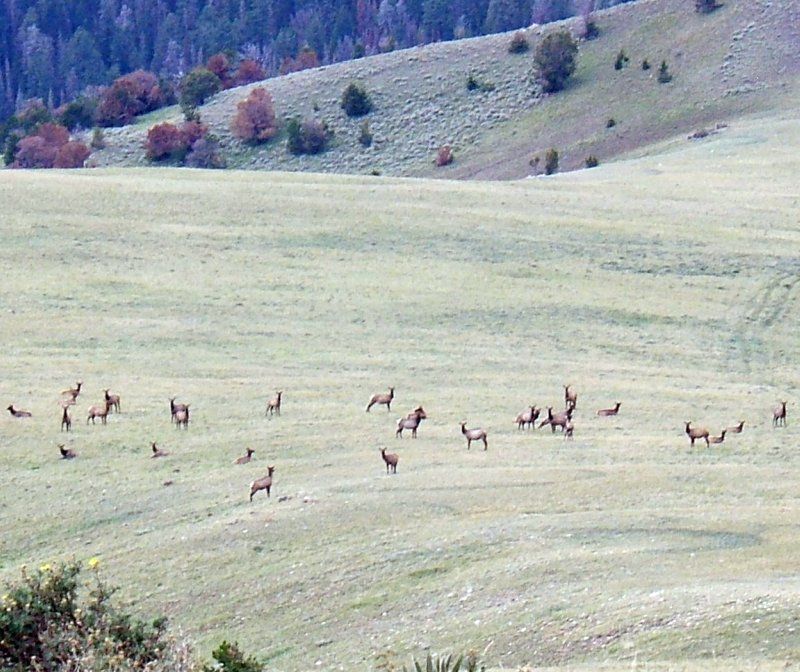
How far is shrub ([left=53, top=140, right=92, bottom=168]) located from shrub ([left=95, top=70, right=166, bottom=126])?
747 inches

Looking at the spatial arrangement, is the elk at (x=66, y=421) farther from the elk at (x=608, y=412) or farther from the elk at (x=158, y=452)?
the elk at (x=608, y=412)

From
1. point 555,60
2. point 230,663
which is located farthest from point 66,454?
point 555,60

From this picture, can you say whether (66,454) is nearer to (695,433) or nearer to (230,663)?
(695,433)

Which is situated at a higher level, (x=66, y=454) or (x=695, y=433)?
(x=66, y=454)

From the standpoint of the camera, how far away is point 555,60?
99.9 meters

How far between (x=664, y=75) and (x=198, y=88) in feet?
112

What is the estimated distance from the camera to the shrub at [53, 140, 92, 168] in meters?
97.2

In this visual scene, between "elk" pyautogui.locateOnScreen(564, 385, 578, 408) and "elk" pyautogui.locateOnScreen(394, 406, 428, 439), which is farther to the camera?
"elk" pyautogui.locateOnScreen(564, 385, 578, 408)

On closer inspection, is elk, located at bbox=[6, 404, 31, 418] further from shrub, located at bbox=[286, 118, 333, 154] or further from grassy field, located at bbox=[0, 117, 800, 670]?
shrub, located at bbox=[286, 118, 333, 154]

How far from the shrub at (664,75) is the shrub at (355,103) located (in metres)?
18.8

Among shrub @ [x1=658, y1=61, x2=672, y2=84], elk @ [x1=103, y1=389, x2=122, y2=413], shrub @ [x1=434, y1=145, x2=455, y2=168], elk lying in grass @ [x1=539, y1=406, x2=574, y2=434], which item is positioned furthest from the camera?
shrub @ [x1=658, y1=61, x2=672, y2=84]

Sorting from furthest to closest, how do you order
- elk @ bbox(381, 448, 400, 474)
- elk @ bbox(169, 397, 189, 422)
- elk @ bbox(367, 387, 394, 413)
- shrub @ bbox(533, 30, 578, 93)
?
shrub @ bbox(533, 30, 578, 93) → elk @ bbox(367, 387, 394, 413) → elk @ bbox(169, 397, 189, 422) → elk @ bbox(381, 448, 400, 474)

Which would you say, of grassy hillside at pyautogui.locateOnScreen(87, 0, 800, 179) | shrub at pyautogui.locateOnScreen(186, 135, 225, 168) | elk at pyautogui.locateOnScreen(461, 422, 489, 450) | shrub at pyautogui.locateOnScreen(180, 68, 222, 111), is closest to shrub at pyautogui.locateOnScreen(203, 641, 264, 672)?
elk at pyautogui.locateOnScreen(461, 422, 489, 450)

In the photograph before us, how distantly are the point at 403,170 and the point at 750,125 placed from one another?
23.5m
